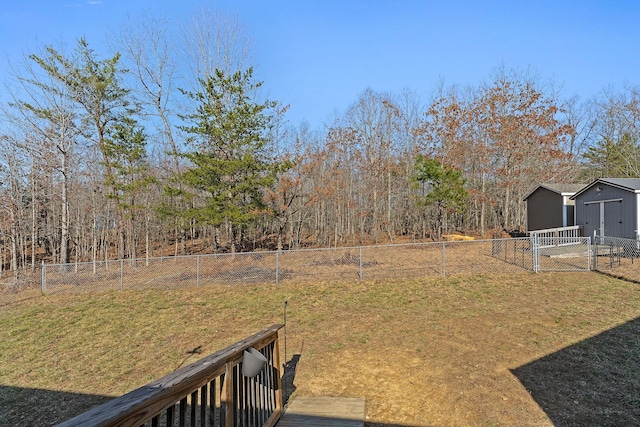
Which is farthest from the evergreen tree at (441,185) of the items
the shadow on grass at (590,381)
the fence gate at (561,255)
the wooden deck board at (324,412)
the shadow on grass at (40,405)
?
the shadow on grass at (40,405)

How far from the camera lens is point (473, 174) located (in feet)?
82.1

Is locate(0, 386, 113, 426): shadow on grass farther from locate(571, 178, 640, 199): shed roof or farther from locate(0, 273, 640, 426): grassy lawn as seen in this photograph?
locate(571, 178, 640, 199): shed roof

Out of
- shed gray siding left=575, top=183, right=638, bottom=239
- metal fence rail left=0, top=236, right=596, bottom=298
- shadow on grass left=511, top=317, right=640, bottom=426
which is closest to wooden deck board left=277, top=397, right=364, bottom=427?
shadow on grass left=511, top=317, right=640, bottom=426

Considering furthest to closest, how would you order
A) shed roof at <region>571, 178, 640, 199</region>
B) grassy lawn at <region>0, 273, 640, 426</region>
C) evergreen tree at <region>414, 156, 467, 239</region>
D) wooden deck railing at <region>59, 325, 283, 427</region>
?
evergreen tree at <region>414, 156, 467, 239</region>, shed roof at <region>571, 178, 640, 199</region>, grassy lawn at <region>0, 273, 640, 426</region>, wooden deck railing at <region>59, 325, 283, 427</region>

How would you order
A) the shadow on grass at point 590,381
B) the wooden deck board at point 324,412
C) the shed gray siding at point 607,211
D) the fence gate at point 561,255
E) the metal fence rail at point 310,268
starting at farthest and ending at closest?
the shed gray siding at point 607,211 < the metal fence rail at point 310,268 < the fence gate at point 561,255 < the shadow on grass at point 590,381 < the wooden deck board at point 324,412

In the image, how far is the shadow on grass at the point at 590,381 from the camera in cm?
342

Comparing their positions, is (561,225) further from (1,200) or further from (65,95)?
(1,200)

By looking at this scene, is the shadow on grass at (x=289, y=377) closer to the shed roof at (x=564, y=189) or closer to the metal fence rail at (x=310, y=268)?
the metal fence rail at (x=310, y=268)

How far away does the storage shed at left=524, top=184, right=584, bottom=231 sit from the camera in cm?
1764

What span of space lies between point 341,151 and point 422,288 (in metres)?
14.8

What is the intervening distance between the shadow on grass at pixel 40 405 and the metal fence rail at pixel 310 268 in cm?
581

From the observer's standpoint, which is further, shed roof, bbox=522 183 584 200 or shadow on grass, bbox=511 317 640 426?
shed roof, bbox=522 183 584 200

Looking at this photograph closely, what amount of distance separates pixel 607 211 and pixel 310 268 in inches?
514

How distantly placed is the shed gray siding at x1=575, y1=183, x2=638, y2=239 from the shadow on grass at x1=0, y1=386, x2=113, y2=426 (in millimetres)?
17511
